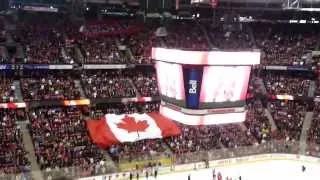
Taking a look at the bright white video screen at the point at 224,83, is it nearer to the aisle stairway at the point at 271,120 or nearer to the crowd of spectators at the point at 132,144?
the crowd of spectators at the point at 132,144

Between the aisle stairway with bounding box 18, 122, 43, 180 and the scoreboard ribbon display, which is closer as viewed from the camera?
the scoreboard ribbon display

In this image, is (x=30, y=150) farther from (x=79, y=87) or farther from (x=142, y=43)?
(x=142, y=43)

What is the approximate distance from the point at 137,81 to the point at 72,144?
10249 mm

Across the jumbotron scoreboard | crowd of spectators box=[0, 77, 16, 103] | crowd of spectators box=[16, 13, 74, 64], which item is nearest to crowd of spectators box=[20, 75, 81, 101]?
crowd of spectators box=[0, 77, 16, 103]

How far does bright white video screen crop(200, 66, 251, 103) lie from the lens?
71.8 feet

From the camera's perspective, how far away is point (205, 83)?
2184 centimetres

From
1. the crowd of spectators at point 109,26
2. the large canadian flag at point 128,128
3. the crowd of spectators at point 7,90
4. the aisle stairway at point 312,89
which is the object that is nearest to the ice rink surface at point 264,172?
the large canadian flag at point 128,128

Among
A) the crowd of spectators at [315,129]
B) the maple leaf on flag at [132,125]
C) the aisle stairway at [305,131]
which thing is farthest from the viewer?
the crowd of spectators at [315,129]

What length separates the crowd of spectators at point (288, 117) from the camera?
132 feet

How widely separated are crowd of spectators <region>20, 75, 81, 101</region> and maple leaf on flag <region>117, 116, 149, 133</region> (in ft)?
13.7

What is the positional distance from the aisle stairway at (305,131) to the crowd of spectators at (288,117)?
0.27m

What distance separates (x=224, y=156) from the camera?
3522 cm

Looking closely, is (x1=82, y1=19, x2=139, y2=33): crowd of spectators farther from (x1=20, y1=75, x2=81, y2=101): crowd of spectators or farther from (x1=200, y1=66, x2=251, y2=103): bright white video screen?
(x1=200, y1=66, x2=251, y2=103): bright white video screen

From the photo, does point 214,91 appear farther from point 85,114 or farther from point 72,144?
point 85,114
